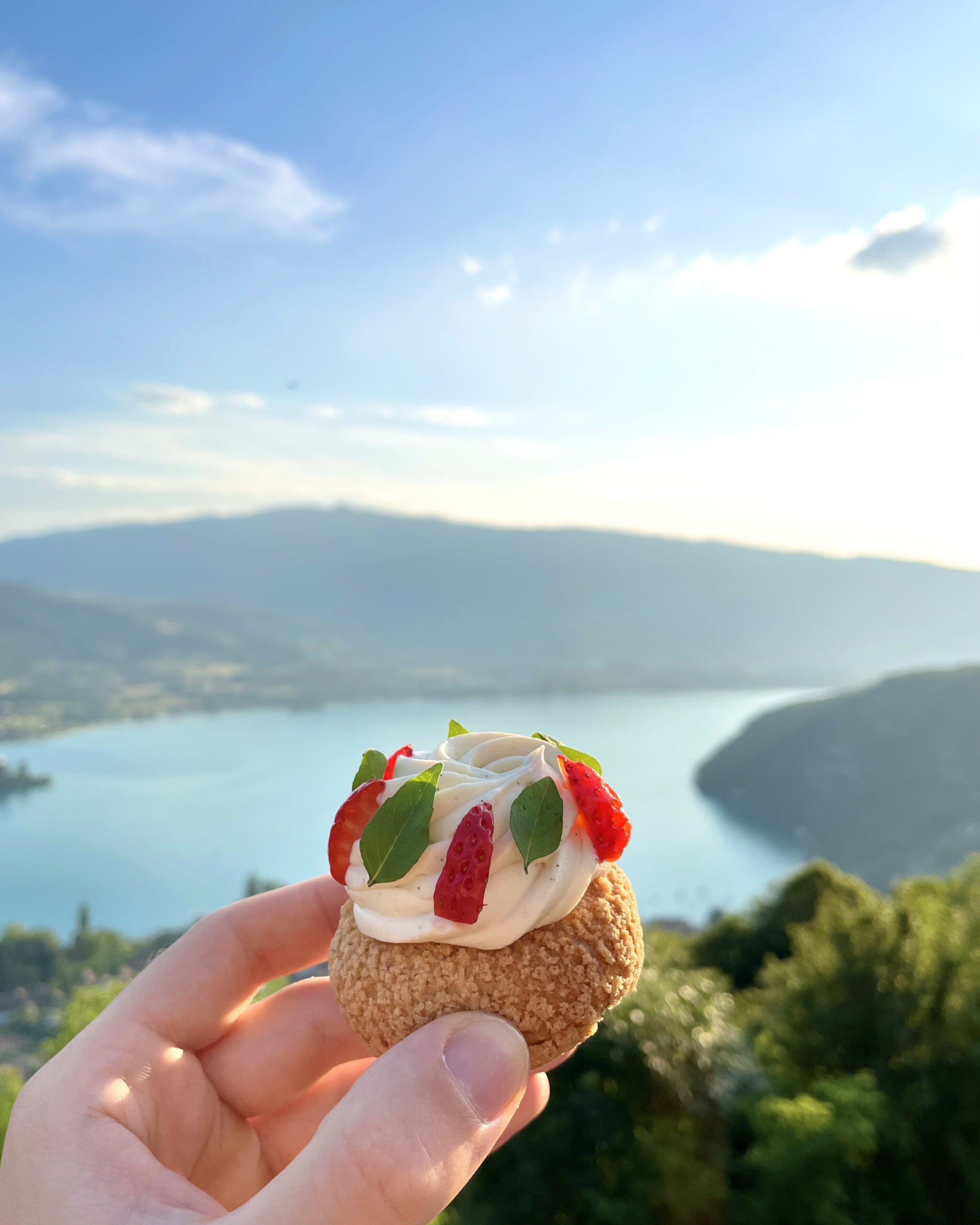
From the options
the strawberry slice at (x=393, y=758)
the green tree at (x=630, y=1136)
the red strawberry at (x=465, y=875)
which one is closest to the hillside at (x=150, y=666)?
A: the green tree at (x=630, y=1136)

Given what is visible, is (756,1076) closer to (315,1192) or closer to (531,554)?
(315,1192)

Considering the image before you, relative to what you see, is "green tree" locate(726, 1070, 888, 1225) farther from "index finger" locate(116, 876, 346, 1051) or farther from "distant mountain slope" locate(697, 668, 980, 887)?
"distant mountain slope" locate(697, 668, 980, 887)

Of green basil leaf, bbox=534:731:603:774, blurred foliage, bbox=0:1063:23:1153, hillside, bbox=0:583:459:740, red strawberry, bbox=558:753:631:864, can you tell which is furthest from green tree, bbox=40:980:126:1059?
hillside, bbox=0:583:459:740

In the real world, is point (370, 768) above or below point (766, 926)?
above

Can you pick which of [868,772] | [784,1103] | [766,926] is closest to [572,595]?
[868,772]

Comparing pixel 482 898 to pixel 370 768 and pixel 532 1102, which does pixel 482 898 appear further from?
pixel 532 1102

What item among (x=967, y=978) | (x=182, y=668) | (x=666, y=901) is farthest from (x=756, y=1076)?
(x=182, y=668)

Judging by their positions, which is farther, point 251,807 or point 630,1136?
point 251,807
